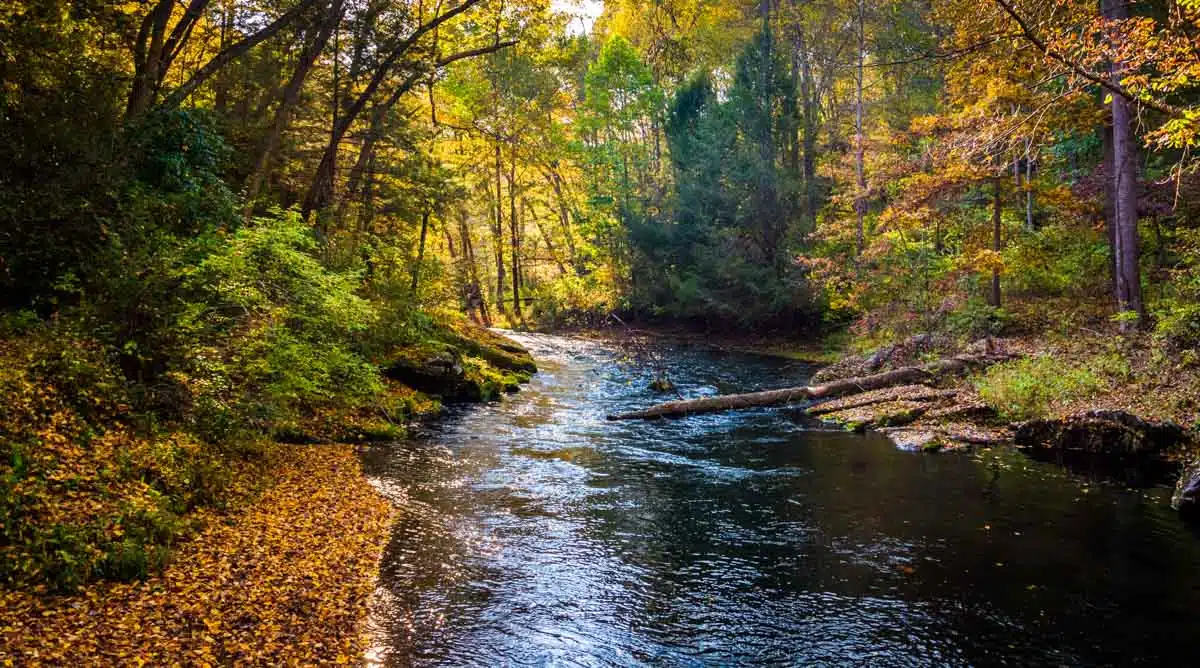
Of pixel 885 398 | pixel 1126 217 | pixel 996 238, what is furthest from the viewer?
pixel 996 238

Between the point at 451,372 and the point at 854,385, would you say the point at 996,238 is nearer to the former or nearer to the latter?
the point at 854,385

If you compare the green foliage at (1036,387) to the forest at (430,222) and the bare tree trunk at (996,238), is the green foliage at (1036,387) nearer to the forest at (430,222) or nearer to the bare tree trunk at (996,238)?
the forest at (430,222)

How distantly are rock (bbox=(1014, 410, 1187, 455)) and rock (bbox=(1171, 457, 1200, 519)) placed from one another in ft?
7.30

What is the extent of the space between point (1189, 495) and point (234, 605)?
35.0ft

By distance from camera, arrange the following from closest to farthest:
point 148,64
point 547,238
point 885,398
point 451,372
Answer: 1. point 148,64
2. point 885,398
3. point 451,372
4. point 547,238

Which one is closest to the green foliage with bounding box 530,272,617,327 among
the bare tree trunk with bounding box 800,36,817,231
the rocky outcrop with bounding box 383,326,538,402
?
the bare tree trunk with bounding box 800,36,817,231

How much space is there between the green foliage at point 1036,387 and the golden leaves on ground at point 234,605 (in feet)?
38.9

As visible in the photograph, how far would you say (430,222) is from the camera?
86.4 feet

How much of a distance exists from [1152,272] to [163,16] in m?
22.6

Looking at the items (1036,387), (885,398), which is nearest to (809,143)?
(885,398)

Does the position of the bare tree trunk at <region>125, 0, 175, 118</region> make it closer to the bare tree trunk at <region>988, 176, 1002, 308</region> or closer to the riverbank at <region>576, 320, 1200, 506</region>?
the riverbank at <region>576, 320, 1200, 506</region>

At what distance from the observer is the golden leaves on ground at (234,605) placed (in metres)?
5.08

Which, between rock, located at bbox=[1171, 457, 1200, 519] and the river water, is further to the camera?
rock, located at bbox=[1171, 457, 1200, 519]

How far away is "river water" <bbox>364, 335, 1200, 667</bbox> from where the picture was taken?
235 inches
